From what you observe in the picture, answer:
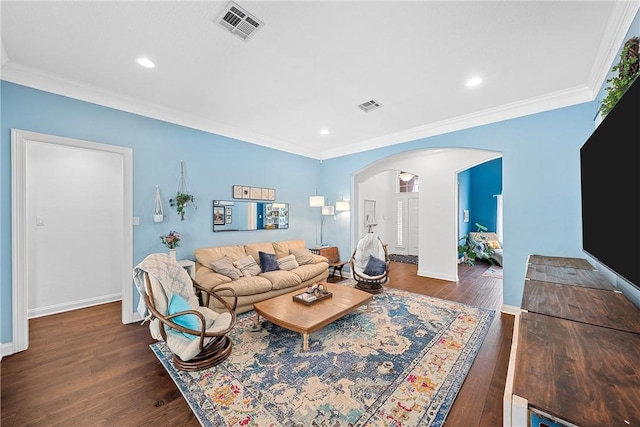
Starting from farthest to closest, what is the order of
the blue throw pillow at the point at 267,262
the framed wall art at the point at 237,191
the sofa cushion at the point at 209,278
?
1. the framed wall art at the point at 237,191
2. the blue throw pillow at the point at 267,262
3. the sofa cushion at the point at 209,278

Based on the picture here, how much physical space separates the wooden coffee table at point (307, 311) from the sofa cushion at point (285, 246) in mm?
1575

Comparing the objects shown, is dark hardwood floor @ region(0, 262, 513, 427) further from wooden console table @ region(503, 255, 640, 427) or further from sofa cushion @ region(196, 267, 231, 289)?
wooden console table @ region(503, 255, 640, 427)

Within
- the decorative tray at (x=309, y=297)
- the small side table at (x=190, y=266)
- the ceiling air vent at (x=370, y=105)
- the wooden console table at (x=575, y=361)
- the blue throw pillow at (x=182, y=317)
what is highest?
the ceiling air vent at (x=370, y=105)

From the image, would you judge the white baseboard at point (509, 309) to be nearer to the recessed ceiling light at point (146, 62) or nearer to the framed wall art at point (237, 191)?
the framed wall art at point (237, 191)

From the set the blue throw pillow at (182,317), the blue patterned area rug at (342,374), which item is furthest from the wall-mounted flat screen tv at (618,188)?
the blue throw pillow at (182,317)

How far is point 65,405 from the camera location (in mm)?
1933

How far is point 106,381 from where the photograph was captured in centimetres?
221

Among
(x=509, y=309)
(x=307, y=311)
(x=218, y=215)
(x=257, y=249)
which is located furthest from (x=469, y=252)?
(x=218, y=215)

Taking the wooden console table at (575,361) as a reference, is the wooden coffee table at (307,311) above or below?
below

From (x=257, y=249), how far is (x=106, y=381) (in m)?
2.65

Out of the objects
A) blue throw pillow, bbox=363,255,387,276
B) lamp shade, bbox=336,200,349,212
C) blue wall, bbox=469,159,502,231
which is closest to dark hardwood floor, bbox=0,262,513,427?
blue throw pillow, bbox=363,255,387,276

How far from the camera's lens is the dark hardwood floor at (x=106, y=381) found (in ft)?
5.95

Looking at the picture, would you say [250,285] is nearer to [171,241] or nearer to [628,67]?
[171,241]

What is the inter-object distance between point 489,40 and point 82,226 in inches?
230
